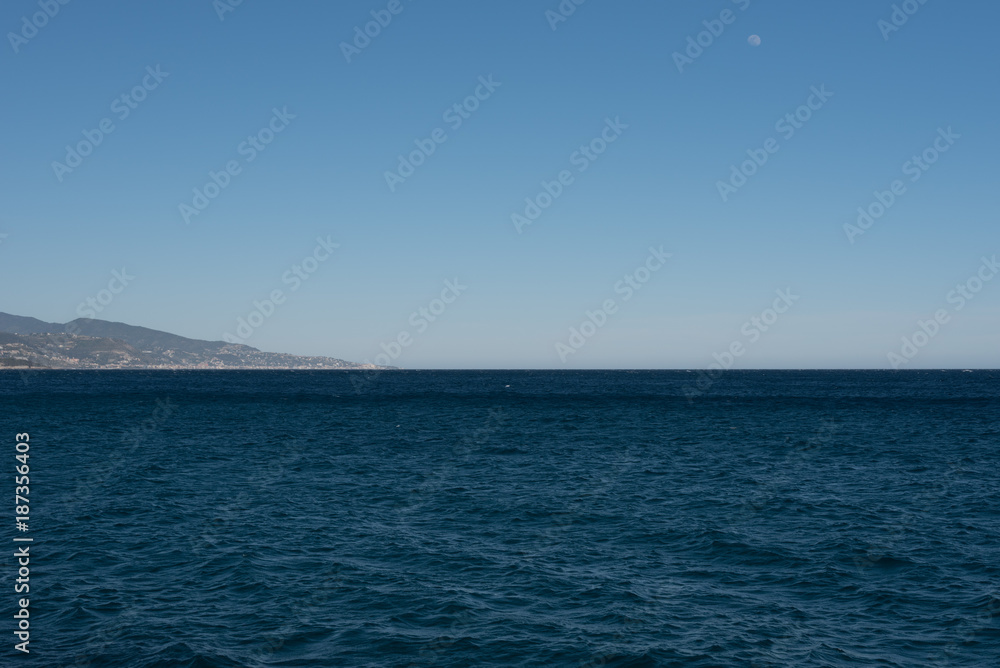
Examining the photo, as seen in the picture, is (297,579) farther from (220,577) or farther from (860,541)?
(860,541)

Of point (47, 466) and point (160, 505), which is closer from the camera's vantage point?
point (160, 505)

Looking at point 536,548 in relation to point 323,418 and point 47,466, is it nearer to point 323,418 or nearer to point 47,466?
point 47,466

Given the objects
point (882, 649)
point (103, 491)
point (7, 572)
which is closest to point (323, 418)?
point (103, 491)

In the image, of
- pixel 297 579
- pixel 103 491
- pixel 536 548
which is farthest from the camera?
pixel 103 491

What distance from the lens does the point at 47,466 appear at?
39.4 m

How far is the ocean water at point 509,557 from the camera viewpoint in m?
15.6

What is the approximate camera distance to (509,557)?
22297 mm

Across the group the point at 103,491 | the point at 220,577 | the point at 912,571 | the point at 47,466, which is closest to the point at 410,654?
the point at 220,577

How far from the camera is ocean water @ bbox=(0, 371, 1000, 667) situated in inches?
616

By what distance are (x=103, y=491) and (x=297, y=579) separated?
58.9ft

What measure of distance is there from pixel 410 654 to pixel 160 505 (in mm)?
19195

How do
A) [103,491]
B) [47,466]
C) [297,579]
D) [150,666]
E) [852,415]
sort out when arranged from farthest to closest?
[852,415] < [47,466] < [103,491] < [297,579] < [150,666]

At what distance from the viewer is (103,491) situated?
32250mm

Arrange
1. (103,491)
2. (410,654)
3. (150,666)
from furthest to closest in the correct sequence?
(103,491) < (410,654) < (150,666)
